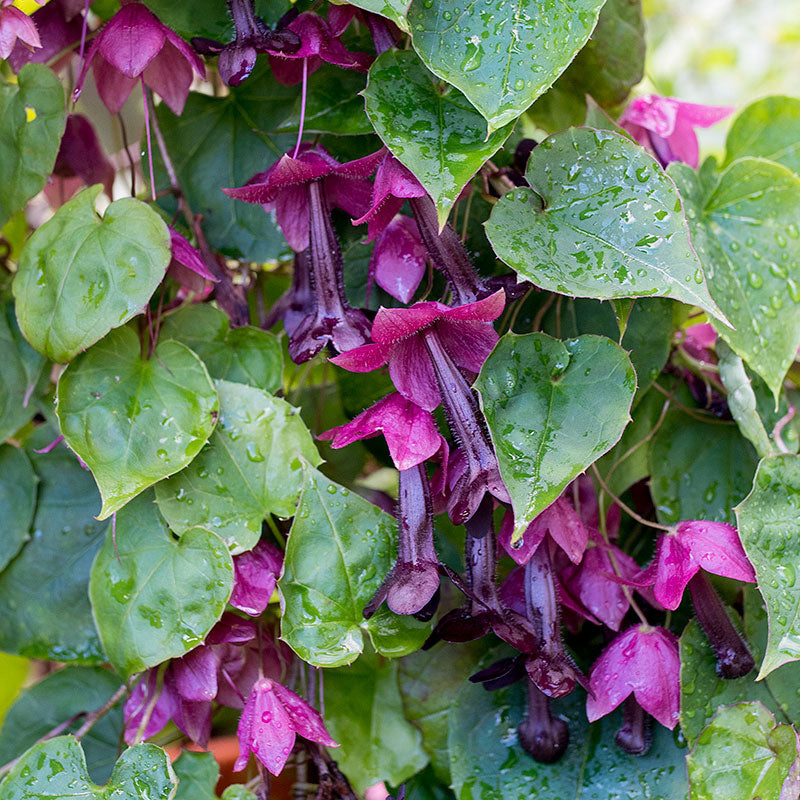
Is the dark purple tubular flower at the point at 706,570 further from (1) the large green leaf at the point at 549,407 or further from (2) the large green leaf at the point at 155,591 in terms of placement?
(2) the large green leaf at the point at 155,591

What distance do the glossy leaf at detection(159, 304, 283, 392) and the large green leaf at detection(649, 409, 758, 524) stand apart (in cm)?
36

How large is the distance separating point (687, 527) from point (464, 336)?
22 centimetres

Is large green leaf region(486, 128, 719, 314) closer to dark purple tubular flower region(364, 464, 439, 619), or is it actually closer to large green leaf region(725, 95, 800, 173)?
dark purple tubular flower region(364, 464, 439, 619)

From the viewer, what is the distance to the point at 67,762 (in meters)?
0.60

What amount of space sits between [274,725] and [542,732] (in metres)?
0.22

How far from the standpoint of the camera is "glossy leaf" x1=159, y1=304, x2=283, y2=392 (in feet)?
2.26

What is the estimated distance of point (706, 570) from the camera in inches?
23.0

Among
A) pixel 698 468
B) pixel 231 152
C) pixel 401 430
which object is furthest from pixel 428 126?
pixel 698 468

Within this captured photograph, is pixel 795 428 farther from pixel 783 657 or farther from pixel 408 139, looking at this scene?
pixel 408 139

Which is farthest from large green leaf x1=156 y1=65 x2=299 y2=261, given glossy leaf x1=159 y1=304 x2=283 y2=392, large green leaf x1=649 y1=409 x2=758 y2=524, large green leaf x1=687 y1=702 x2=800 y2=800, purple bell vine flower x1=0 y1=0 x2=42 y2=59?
large green leaf x1=687 y1=702 x2=800 y2=800

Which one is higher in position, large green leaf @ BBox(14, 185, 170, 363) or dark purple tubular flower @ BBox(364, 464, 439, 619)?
large green leaf @ BBox(14, 185, 170, 363)

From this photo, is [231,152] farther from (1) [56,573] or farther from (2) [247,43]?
(1) [56,573]

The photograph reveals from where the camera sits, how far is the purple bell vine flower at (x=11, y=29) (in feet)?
1.89

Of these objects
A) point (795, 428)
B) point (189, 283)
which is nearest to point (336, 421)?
point (189, 283)
